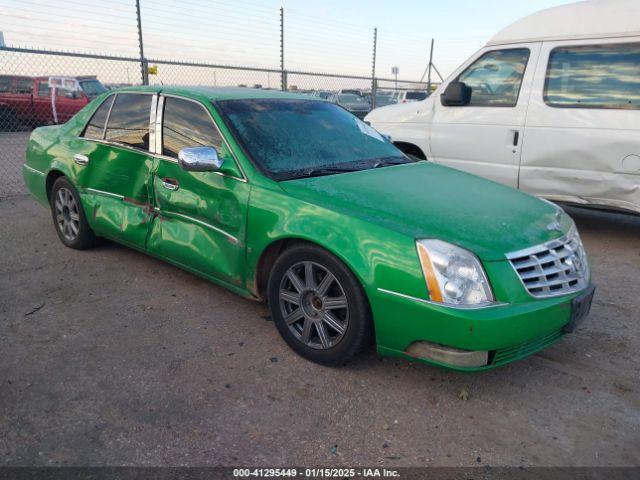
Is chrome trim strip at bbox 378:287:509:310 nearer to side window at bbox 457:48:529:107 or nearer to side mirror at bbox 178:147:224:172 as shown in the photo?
side mirror at bbox 178:147:224:172

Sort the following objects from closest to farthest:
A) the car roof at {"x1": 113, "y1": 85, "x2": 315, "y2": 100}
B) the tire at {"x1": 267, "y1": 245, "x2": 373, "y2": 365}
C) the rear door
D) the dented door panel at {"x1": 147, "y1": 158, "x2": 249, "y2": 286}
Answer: the tire at {"x1": 267, "y1": 245, "x2": 373, "y2": 365} → the dented door panel at {"x1": 147, "y1": 158, "x2": 249, "y2": 286} → the car roof at {"x1": 113, "y1": 85, "x2": 315, "y2": 100} → the rear door

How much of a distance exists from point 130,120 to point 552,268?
10.7 feet

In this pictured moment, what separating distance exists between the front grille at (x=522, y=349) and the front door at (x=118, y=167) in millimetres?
2612

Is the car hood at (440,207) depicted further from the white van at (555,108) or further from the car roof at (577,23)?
the car roof at (577,23)

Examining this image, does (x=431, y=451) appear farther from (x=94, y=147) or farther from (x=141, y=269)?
(x=94, y=147)

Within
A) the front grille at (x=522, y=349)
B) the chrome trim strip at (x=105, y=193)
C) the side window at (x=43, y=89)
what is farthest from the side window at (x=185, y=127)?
the side window at (x=43, y=89)

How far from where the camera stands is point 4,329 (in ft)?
11.6

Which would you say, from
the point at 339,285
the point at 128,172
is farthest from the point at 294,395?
the point at 128,172

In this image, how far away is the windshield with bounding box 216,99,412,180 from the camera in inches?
138

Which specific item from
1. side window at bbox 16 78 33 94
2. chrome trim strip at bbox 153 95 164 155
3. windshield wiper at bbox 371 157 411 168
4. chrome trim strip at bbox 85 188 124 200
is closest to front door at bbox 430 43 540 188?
windshield wiper at bbox 371 157 411 168

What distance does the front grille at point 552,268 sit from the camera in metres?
2.76

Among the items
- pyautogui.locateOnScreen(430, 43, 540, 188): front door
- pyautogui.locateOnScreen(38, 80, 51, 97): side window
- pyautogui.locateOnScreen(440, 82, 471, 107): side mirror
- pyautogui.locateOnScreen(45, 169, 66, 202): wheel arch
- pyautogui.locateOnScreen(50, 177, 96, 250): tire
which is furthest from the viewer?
pyautogui.locateOnScreen(38, 80, 51, 97): side window

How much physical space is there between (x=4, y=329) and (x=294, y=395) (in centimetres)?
202

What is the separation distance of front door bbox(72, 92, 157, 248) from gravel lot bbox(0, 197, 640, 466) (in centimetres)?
58
